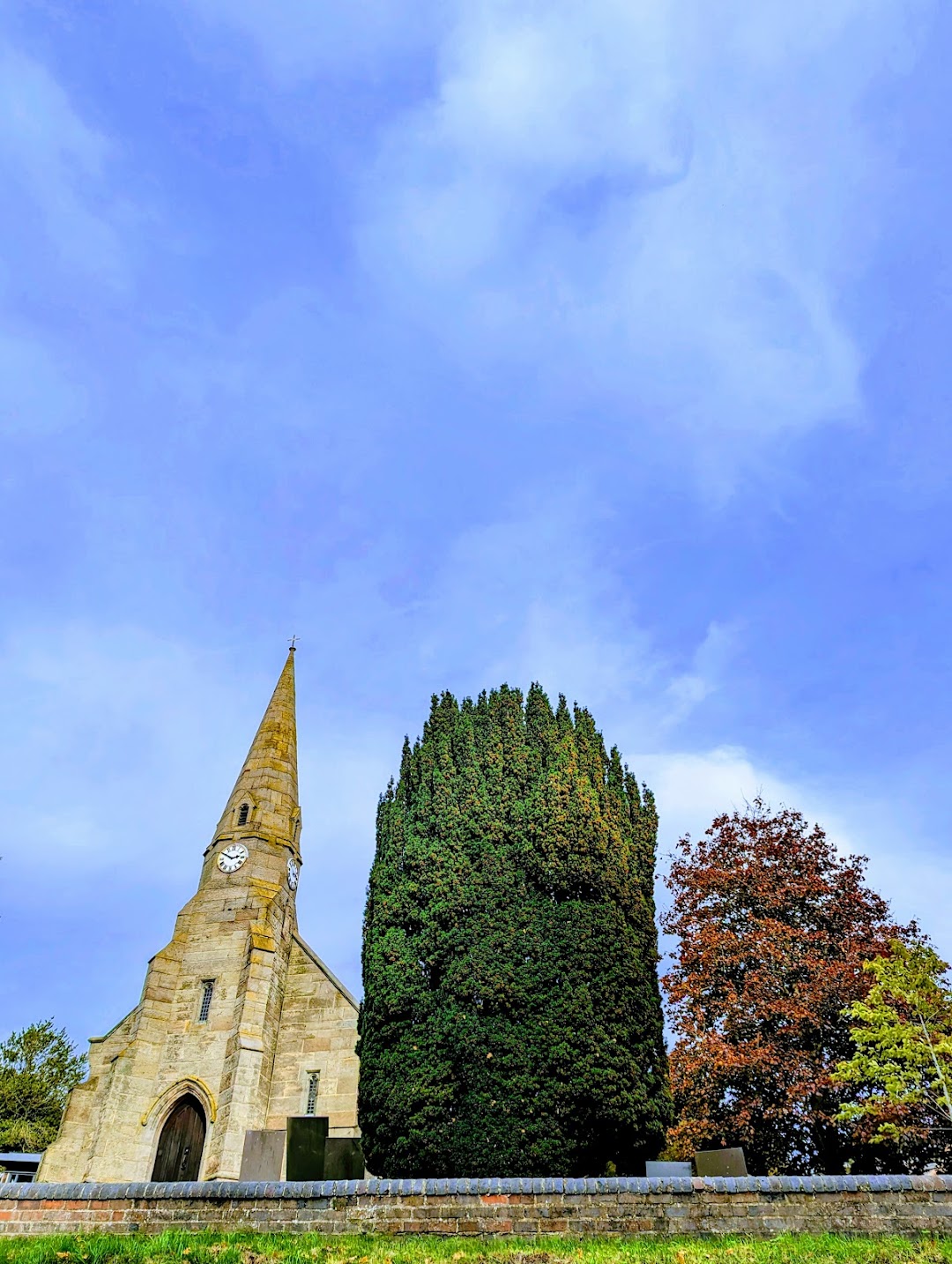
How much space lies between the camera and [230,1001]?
23234mm

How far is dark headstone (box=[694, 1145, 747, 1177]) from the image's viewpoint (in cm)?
1132

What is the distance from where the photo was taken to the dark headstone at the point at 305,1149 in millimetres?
12047

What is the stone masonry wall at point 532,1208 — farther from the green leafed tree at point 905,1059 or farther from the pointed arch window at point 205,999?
the pointed arch window at point 205,999

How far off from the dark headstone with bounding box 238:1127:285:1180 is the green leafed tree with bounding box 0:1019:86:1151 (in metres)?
29.9

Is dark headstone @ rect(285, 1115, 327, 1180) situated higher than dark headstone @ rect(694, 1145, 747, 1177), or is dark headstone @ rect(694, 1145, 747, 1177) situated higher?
dark headstone @ rect(285, 1115, 327, 1180)

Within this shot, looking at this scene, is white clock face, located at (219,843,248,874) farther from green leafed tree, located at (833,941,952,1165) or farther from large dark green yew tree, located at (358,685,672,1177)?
green leafed tree, located at (833,941,952,1165)

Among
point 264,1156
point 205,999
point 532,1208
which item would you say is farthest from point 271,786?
point 532,1208

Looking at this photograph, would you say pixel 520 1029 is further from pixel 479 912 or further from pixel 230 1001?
pixel 230 1001

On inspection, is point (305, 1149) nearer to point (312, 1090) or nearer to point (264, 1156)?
point (264, 1156)

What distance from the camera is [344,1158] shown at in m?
12.7

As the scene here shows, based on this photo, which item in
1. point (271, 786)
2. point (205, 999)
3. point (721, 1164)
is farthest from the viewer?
point (271, 786)

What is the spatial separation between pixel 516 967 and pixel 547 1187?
7.20 metres

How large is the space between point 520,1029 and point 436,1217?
6.65 m

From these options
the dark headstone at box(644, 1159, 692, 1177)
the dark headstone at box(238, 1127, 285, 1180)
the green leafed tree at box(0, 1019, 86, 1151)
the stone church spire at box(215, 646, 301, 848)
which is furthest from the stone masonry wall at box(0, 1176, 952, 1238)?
the green leafed tree at box(0, 1019, 86, 1151)
